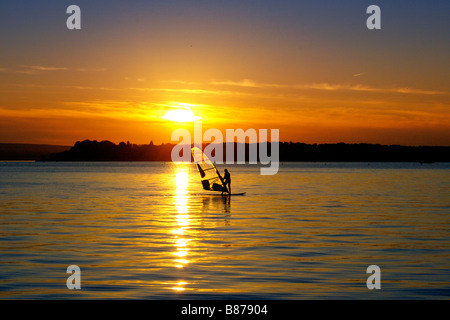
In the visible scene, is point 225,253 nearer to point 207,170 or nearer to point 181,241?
point 181,241

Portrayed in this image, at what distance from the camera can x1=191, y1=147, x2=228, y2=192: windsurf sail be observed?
51.2m

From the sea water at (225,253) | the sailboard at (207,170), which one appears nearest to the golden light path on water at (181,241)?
the sea water at (225,253)

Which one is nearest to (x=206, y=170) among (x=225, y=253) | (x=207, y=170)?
(x=207, y=170)

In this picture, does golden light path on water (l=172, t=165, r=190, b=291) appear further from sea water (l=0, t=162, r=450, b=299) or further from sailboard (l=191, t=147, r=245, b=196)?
sailboard (l=191, t=147, r=245, b=196)

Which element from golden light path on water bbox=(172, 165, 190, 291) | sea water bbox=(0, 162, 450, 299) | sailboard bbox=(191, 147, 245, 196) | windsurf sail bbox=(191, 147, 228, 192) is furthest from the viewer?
windsurf sail bbox=(191, 147, 228, 192)

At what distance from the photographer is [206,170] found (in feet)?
177

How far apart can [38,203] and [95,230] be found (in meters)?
18.9

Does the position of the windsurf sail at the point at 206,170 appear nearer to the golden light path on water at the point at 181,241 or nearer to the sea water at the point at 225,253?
the golden light path on water at the point at 181,241

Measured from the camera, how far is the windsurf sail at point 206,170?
5119 cm

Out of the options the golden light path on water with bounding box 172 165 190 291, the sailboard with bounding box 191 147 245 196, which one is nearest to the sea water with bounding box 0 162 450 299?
the golden light path on water with bounding box 172 165 190 291

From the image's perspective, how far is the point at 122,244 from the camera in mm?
22172

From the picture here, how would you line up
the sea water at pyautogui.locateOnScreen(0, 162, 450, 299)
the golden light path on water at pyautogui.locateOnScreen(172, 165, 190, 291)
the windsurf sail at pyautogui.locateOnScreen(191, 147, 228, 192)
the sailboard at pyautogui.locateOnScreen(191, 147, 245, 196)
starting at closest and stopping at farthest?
the sea water at pyautogui.locateOnScreen(0, 162, 450, 299)
the golden light path on water at pyautogui.locateOnScreen(172, 165, 190, 291)
the sailboard at pyautogui.locateOnScreen(191, 147, 245, 196)
the windsurf sail at pyautogui.locateOnScreen(191, 147, 228, 192)
